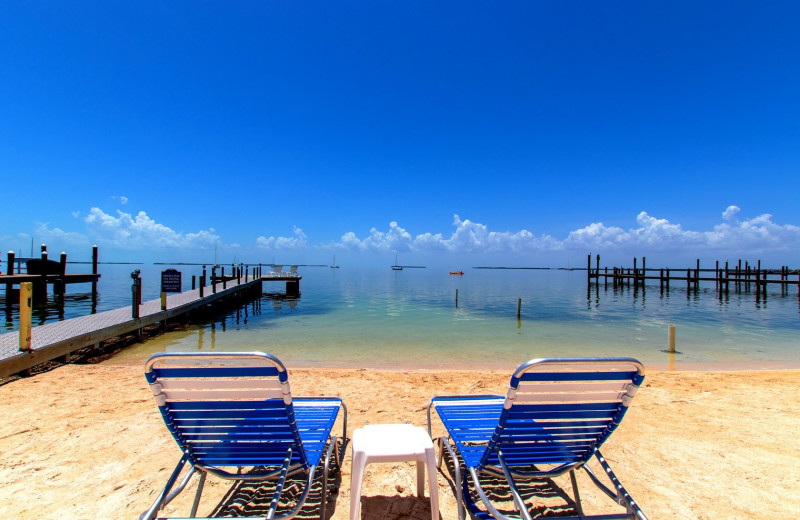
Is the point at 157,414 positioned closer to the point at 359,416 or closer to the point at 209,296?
the point at 359,416

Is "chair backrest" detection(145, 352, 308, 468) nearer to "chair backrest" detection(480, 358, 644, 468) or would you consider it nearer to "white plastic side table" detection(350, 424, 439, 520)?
"white plastic side table" detection(350, 424, 439, 520)

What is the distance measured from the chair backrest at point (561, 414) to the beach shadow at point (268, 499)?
4.41 feet

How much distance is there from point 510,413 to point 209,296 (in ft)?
70.7

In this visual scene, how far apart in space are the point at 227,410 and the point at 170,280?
1560 centimetres

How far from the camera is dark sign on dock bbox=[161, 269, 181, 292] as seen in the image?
15477 millimetres

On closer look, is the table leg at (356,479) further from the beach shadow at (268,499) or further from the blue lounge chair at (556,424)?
the beach shadow at (268,499)

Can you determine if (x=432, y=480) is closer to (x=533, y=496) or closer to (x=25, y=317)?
(x=533, y=496)

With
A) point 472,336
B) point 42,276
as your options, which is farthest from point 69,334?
point 42,276

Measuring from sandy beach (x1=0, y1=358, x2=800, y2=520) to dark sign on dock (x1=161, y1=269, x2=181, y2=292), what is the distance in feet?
30.1

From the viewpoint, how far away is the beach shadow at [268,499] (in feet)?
9.41

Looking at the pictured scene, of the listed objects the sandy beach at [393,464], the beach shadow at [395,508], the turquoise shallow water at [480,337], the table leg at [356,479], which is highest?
the table leg at [356,479]

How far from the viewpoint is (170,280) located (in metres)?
15.6

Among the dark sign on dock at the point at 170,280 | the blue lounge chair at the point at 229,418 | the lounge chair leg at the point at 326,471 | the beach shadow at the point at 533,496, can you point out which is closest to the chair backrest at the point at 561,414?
the beach shadow at the point at 533,496

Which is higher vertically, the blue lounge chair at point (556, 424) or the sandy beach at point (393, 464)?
the blue lounge chair at point (556, 424)
